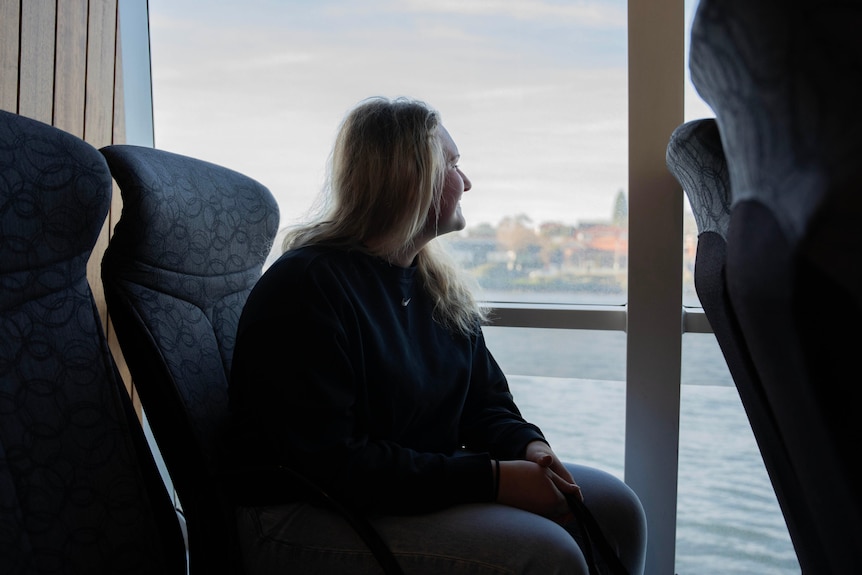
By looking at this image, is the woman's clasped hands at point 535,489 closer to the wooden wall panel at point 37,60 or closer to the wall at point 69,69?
the wall at point 69,69

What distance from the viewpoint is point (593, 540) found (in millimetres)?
1164

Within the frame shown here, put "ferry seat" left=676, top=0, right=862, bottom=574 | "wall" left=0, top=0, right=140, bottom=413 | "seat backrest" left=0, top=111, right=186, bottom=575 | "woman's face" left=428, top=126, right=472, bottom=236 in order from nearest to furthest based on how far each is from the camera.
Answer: "ferry seat" left=676, top=0, right=862, bottom=574
"seat backrest" left=0, top=111, right=186, bottom=575
"woman's face" left=428, top=126, right=472, bottom=236
"wall" left=0, top=0, right=140, bottom=413

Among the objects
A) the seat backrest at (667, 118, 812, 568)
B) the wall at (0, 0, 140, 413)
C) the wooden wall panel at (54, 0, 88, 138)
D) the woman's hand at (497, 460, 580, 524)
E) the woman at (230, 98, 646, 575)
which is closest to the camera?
the seat backrest at (667, 118, 812, 568)

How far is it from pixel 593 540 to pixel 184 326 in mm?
803

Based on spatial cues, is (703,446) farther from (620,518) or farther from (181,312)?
(181,312)

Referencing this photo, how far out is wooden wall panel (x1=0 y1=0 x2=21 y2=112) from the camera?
5.01ft

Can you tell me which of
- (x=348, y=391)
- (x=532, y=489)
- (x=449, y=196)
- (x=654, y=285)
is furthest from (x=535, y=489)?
(x=654, y=285)

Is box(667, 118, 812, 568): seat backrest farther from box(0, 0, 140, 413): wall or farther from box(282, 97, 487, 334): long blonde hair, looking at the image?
box(0, 0, 140, 413): wall

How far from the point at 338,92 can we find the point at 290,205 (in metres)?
0.38

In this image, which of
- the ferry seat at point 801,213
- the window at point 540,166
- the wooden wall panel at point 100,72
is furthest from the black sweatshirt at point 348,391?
the wooden wall panel at point 100,72

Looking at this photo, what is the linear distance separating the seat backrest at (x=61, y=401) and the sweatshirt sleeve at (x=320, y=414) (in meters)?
0.19

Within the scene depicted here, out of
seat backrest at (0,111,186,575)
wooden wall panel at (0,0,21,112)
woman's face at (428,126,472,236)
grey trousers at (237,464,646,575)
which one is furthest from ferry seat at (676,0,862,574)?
wooden wall panel at (0,0,21,112)

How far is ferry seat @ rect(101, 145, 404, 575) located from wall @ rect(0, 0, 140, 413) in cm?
54

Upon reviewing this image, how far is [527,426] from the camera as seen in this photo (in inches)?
56.5
